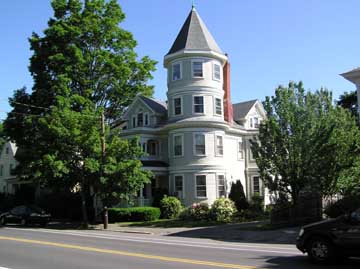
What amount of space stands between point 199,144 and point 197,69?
19.7 ft

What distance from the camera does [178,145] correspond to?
37.3 m

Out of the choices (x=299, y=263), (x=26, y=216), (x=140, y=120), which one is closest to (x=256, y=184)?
(x=140, y=120)

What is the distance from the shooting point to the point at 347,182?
1029 inches

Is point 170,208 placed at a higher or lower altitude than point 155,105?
lower

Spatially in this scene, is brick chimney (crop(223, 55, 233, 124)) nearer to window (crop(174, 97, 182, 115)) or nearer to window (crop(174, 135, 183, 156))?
window (crop(174, 97, 182, 115))

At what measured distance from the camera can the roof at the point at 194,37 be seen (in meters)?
37.4

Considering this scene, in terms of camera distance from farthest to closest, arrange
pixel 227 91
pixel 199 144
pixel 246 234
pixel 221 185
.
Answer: pixel 227 91, pixel 221 185, pixel 199 144, pixel 246 234

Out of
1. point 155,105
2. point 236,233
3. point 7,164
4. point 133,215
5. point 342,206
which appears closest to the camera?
point 236,233

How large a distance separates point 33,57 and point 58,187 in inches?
466

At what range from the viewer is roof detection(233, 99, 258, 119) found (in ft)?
144

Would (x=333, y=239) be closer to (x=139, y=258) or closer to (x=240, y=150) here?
(x=139, y=258)

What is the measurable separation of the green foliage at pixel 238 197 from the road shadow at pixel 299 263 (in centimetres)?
2394

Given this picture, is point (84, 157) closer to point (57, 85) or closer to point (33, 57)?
point (57, 85)

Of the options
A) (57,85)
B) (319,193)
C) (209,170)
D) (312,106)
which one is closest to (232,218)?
(209,170)
